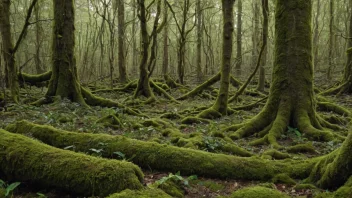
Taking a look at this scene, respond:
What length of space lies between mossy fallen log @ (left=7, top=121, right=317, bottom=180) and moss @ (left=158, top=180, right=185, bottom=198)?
65cm

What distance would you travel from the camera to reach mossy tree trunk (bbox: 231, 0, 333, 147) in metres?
7.47

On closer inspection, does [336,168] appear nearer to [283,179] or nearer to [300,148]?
[283,179]

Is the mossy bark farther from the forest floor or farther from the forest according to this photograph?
the forest floor

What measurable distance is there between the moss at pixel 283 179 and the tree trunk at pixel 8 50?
7954mm

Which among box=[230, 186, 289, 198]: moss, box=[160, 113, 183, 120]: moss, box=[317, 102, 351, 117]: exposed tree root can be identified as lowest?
box=[230, 186, 289, 198]: moss

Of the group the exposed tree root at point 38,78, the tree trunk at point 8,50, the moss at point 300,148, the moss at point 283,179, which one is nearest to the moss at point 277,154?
the moss at point 300,148

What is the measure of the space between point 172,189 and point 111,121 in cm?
475

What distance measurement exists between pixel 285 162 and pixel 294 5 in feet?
15.3

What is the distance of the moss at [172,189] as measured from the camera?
3.58 m

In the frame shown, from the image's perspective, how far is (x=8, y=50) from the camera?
9.27 metres

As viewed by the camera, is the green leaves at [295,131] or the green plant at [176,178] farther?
the green leaves at [295,131]

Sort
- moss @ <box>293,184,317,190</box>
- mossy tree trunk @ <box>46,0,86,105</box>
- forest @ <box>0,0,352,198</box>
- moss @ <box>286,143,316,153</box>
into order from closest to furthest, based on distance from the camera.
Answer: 1. forest @ <box>0,0,352,198</box>
2. moss @ <box>293,184,317,190</box>
3. moss @ <box>286,143,316,153</box>
4. mossy tree trunk @ <box>46,0,86,105</box>

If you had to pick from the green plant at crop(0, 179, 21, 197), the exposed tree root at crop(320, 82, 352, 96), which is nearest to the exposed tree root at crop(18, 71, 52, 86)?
the green plant at crop(0, 179, 21, 197)

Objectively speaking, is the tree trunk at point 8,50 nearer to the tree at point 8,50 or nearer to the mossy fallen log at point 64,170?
the tree at point 8,50
